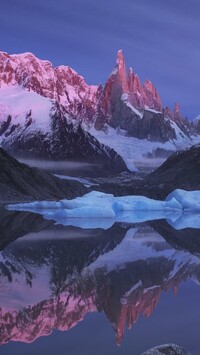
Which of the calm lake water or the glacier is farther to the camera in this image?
the glacier

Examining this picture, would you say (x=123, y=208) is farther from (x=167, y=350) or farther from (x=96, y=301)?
(x=167, y=350)

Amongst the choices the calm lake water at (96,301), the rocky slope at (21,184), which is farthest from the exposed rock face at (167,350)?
the rocky slope at (21,184)

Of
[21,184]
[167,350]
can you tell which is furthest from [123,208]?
[21,184]

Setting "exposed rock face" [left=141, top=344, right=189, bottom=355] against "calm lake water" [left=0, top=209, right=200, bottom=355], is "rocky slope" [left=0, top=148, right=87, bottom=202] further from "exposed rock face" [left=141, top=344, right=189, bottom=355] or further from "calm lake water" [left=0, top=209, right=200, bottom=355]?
"exposed rock face" [left=141, top=344, right=189, bottom=355]

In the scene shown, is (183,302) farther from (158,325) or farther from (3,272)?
(3,272)

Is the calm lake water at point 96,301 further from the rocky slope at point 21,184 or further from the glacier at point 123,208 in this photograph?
the rocky slope at point 21,184

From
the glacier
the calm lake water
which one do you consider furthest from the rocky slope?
the calm lake water
